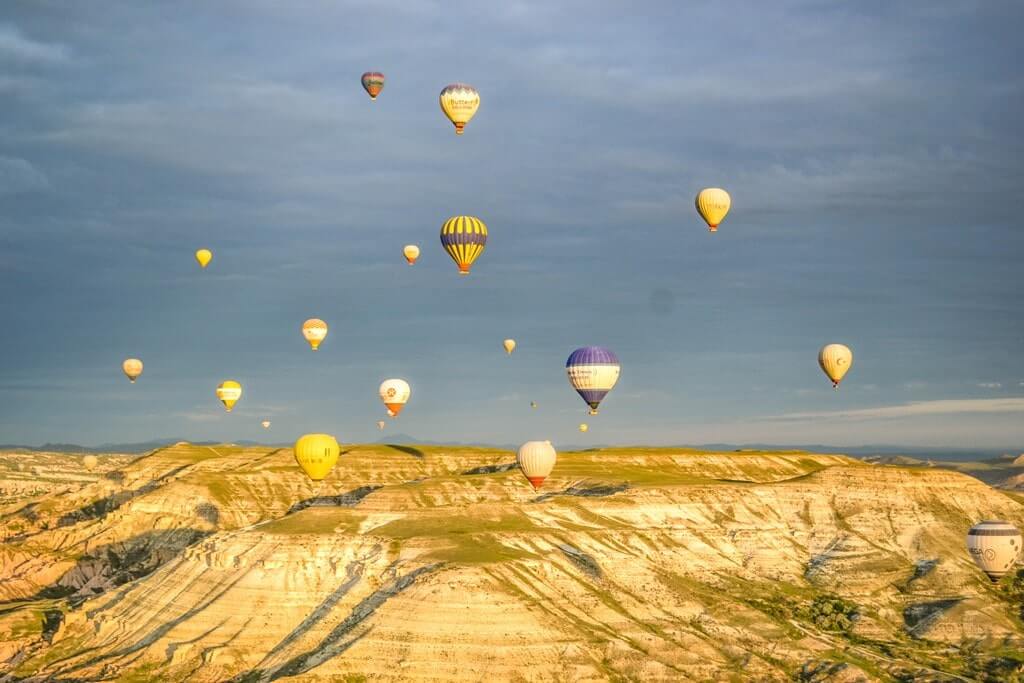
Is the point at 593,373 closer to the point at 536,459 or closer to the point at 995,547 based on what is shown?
the point at 536,459

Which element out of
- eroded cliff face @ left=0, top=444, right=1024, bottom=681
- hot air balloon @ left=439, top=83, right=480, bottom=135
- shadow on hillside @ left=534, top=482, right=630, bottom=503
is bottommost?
eroded cliff face @ left=0, top=444, right=1024, bottom=681

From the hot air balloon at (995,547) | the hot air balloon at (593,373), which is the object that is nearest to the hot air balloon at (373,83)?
the hot air balloon at (593,373)

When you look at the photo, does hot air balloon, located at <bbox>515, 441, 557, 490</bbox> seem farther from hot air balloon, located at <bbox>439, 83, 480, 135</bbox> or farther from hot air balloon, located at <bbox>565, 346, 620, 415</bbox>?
hot air balloon, located at <bbox>439, 83, 480, 135</bbox>

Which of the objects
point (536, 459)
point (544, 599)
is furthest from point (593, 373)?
point (544, 599)

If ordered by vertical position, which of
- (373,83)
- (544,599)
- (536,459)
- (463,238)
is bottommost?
(544,599)

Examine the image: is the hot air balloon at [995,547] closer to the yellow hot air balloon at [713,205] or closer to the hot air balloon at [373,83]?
the yellow hot air balloon at [713,205]

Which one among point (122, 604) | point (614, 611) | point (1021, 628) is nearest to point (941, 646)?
point (1021, 628)

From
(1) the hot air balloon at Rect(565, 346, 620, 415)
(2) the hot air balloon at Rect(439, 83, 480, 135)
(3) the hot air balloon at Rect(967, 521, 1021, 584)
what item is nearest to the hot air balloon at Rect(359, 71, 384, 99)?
(2) the hot air balloon at Rect(439, 83, 480, 135)
